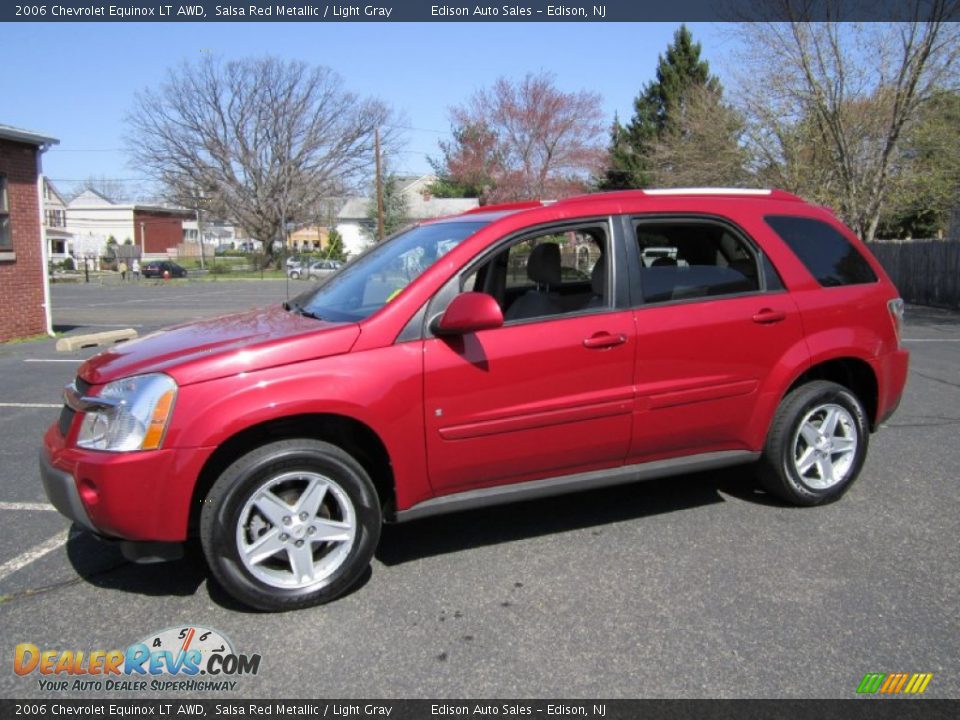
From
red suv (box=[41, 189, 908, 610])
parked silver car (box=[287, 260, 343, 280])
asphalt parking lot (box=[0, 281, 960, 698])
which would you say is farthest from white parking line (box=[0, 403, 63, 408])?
parked silver car (box=[287, 260, 343, 280])

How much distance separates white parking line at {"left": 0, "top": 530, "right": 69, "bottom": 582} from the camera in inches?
148

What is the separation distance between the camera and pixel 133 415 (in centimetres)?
317

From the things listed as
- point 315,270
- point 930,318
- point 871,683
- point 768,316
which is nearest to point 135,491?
point 871,683

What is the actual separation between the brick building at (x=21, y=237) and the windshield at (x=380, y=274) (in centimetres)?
1215

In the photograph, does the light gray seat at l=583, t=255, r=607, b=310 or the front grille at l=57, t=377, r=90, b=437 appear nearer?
the front grille at l=57, t=377, r=90, b=437

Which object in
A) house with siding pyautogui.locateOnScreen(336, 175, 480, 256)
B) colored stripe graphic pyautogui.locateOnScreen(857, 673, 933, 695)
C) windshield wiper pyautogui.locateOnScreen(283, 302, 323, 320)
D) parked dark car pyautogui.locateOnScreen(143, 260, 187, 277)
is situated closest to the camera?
colored stripe graphic pyautogui.locateOnScreen(857, 673, 933, 695)

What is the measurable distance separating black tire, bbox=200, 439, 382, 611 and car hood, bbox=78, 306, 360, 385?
1.24ft

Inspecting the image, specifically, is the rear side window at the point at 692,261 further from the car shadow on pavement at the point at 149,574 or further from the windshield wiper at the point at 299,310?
the car shadow on pavement at the point at 149,574

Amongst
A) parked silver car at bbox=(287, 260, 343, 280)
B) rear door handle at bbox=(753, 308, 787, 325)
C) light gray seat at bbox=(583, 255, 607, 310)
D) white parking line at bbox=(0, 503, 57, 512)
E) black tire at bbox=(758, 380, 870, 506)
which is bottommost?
white parking line at bbox=(0, 503, 57, 512)

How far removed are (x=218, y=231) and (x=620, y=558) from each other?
14025 centimetres

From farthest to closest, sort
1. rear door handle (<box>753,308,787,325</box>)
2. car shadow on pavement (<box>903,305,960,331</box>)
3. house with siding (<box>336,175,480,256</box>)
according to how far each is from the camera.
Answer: house with siding (<box>336,175,480,256</box>), car shadow on pavement (<box>903,305,960,331</box>), rear door handle (<box>753,308,787,325</box>)

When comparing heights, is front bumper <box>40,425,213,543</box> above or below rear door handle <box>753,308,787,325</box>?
below

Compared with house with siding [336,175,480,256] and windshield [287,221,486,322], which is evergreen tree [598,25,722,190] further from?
windshield [287,221,486,322]

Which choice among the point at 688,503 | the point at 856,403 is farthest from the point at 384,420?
the point at 856,403
